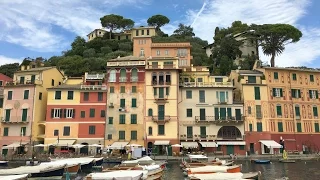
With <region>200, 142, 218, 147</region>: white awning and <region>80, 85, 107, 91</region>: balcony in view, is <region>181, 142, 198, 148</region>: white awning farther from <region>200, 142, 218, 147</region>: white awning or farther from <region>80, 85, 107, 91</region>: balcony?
<region>80, 85, 107, 91</region>: balcony

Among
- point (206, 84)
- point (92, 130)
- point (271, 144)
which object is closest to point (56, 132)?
point (92, 130)

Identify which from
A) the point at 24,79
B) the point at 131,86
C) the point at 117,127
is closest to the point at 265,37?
the point at 131,86

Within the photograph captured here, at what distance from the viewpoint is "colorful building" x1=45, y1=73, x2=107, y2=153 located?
52.9 metres

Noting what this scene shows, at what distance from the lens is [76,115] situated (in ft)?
176

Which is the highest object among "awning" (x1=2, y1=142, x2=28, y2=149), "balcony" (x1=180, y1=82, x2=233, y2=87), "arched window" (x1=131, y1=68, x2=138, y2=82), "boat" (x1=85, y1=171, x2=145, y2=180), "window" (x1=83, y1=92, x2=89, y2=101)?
"arched window" (x1=131, y1=68, x2=138, y2=82)

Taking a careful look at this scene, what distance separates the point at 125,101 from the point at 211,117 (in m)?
15.1

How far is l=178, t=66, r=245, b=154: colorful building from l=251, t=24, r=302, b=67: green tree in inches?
1012

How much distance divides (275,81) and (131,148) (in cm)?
2831

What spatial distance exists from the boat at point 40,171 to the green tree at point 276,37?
5925 centimetres

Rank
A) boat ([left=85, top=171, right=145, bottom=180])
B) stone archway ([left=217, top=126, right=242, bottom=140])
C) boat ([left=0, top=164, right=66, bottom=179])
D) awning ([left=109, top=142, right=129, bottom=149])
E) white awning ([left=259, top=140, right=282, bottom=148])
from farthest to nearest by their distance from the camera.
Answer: stone archway ([left=217, top=126, right=242, bottom=140]), white awning ([left=259, top=140, right=282, bottom=148]), awning ([left=109, top=142, right=129, bottom=149]), boat ([left=0, top=164, right=66, bottom=179]), boat ([left=85, top=171, right=145, bottom=180])

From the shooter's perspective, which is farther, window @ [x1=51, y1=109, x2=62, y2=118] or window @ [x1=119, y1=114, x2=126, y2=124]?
window @ [x1=119, y1=114, x2=126, y2=124]

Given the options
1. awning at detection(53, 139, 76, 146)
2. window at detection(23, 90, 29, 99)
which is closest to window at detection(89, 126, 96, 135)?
awning at detection(53, 139, 76, 146)

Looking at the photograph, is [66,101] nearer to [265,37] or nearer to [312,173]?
[312,173]

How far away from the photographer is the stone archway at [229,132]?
53656 mm
